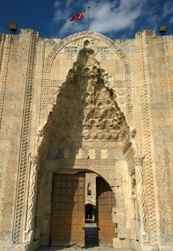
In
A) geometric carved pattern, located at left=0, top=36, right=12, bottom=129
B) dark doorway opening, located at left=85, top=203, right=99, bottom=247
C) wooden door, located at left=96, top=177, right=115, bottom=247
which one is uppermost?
geometric carved pattern, located at left=0, top=36, right=12, bottom=129

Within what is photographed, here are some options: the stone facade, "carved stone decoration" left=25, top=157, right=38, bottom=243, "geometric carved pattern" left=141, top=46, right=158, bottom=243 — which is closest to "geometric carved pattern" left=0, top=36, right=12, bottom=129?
the stone facade

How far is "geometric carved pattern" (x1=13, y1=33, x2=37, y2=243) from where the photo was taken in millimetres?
6661

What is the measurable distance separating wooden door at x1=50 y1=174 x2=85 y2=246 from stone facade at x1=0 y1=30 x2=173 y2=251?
0.36 meters

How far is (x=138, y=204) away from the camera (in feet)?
23.3

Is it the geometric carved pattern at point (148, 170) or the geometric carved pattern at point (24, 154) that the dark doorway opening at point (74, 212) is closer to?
the geometric carved pattern at point (24, 154)

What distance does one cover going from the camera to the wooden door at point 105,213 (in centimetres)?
848

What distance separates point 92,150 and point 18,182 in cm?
281

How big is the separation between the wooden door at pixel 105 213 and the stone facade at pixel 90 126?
0.36m

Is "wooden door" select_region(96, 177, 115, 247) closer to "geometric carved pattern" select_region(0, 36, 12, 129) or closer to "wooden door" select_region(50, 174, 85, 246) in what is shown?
"wooden door" select_region(50, 174, 85, 246)

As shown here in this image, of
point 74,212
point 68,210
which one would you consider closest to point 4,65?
point 68,210

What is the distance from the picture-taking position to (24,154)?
285 inches

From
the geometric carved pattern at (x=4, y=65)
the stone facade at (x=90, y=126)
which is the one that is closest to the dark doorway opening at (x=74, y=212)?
the stone facade at (x=90, y=126)

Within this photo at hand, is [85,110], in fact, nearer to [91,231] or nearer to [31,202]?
[31,202]

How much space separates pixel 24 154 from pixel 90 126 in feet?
8.47
